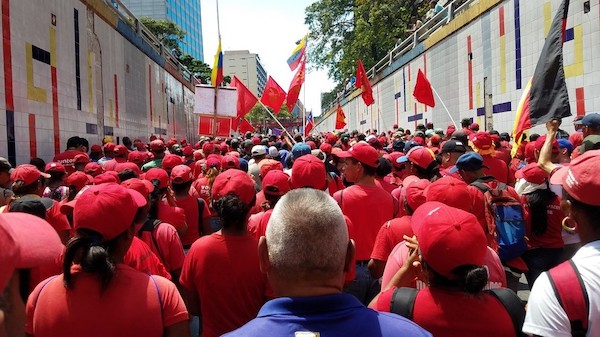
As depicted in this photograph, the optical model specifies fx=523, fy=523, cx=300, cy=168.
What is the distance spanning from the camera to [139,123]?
63.5 feet

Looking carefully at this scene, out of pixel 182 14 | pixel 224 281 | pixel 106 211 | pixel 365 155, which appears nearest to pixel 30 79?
pixel 365 155

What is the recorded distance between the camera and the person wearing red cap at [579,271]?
193cm

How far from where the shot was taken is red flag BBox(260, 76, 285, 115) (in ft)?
51.3

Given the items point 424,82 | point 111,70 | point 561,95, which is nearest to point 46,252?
point 561,95

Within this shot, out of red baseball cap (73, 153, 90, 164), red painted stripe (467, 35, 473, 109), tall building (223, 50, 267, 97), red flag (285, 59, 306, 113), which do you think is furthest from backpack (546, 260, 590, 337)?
tall building (223, 50, 267, 97)

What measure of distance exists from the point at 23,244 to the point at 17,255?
109mm

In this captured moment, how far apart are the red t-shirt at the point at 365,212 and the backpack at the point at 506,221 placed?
80cm

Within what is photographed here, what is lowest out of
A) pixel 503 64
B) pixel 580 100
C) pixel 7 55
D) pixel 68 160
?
pixel 68 160

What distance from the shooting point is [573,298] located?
1.94 meters

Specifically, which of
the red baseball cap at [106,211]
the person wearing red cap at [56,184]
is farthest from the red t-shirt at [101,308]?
the person wearing red cap at [56,184]

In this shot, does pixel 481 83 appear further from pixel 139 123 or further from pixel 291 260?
pixel 291 260

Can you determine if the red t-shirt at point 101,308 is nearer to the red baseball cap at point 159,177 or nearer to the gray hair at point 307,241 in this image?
the gray hair at point 307,241

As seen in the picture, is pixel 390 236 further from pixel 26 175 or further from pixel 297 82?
pixel 297 82

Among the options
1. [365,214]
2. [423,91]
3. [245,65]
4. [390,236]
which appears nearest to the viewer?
[390,236]
